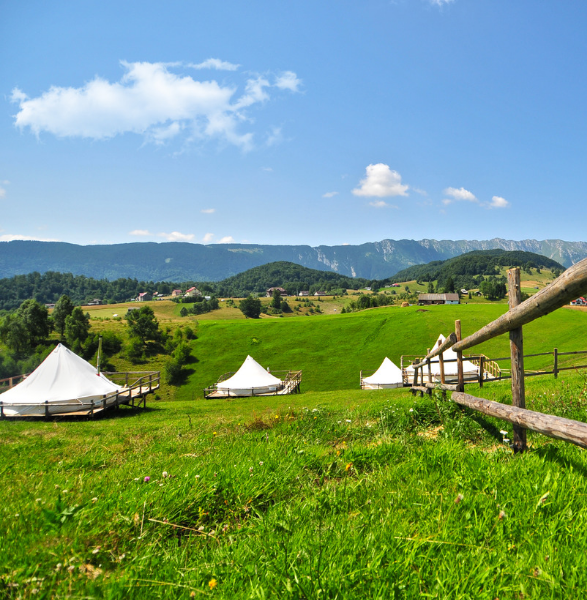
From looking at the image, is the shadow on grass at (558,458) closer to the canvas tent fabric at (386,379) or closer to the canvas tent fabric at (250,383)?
the canvas tent fabric at (386,379)

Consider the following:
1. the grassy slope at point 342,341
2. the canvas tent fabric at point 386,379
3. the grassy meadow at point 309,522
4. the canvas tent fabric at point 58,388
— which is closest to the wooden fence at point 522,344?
the grassy meadow at point 309,522

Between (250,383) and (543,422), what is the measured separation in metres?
33.2

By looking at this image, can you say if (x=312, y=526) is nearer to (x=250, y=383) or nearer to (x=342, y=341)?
(x=250, y=383)

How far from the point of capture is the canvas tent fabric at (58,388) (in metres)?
20.9

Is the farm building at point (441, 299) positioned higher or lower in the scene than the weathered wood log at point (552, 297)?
lower

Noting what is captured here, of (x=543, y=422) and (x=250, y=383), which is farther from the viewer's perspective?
(x=250, y=383)

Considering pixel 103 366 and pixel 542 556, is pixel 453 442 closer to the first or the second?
pixel 542 556

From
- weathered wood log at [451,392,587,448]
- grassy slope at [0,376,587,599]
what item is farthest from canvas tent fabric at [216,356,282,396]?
weathered wood log at [451,392,587,448]

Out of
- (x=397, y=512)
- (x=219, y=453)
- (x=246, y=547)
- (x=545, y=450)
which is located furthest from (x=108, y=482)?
(x=545, y=450)

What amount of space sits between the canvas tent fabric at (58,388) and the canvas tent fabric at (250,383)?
13.4 meters

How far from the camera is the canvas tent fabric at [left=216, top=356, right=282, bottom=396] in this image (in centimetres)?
3456

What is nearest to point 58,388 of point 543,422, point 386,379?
Answer: point 543,422

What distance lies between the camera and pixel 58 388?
850 inches

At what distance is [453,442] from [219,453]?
2.95 metres
